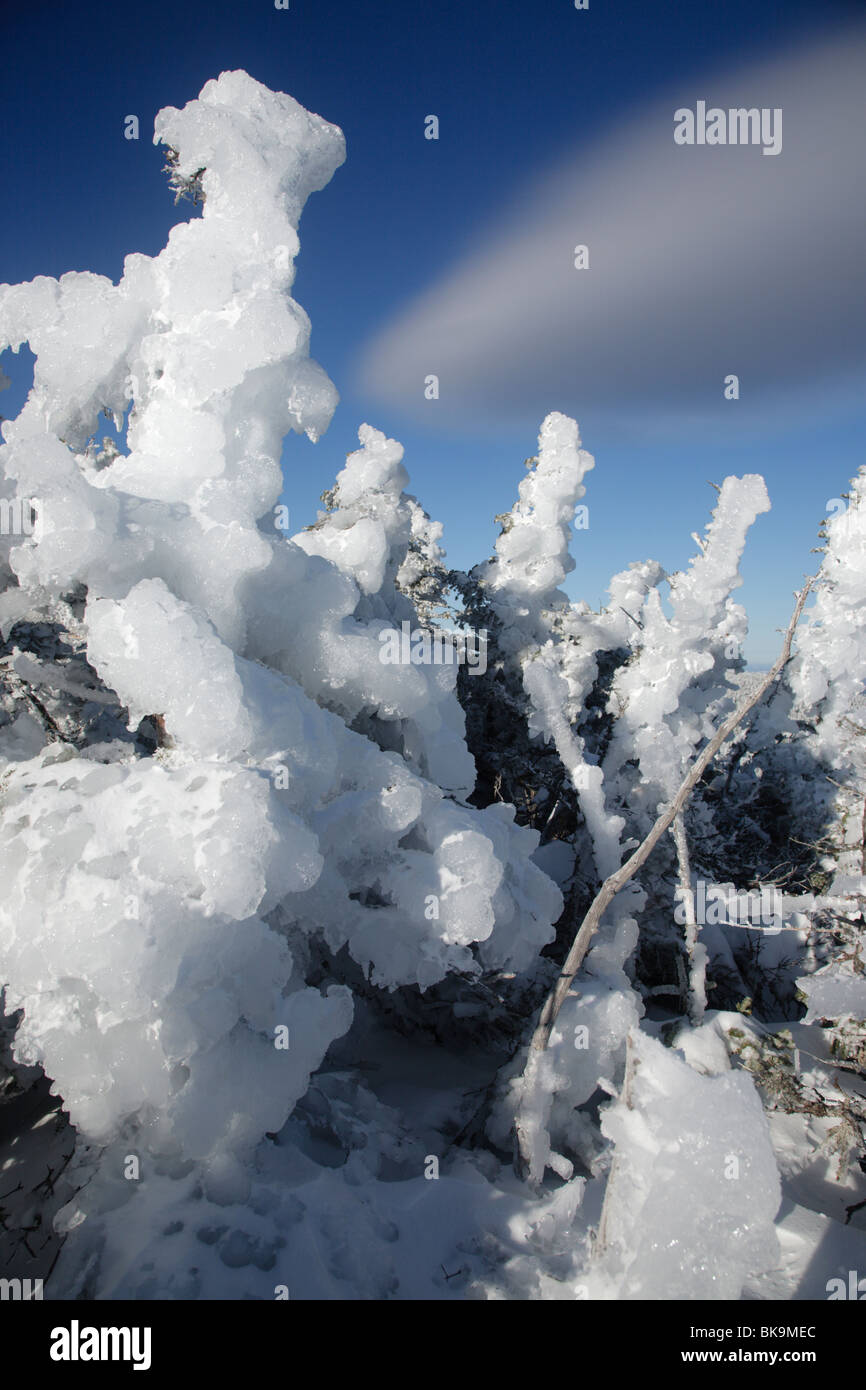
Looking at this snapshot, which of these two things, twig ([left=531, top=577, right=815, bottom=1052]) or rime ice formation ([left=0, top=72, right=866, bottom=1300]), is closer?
rime ice formation ([left=0, top=72, right=866, bottom=1300])

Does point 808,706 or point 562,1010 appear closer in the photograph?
point 562,1010

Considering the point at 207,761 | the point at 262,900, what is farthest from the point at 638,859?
the point at 207,761

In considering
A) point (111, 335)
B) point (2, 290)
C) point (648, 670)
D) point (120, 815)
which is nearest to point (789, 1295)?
point (120, 815)

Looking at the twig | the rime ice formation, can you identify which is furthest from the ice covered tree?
the twig

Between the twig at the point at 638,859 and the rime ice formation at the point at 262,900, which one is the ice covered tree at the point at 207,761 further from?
the twig at the point at 638,859

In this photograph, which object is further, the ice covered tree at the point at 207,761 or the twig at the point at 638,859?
the twig at the point at 638,859

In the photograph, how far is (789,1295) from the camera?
10.2ft

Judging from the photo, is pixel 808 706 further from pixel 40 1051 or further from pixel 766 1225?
pixel 40 1051

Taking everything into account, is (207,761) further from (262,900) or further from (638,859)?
(638,859)

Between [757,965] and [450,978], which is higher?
[450,978]

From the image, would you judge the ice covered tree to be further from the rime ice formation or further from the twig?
the twig

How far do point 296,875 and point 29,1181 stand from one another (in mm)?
2615

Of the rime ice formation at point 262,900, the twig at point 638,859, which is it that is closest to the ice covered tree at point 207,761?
the rime ice formation at point 262,900

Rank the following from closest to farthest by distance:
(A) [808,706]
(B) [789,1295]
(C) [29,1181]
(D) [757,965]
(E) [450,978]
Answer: (B) [789,1295]
(C) [29,1181]
(E) [450,978]
(D) [757,965]
(A) [808,706]
